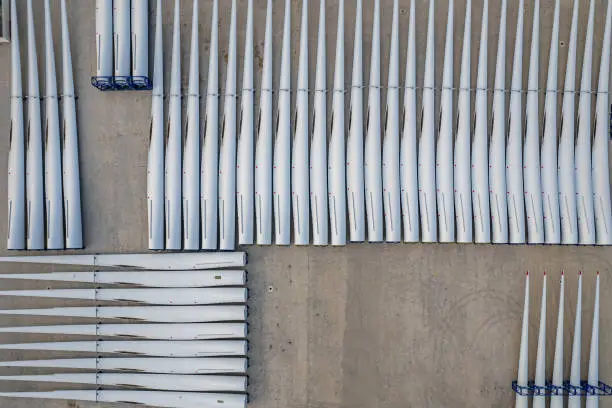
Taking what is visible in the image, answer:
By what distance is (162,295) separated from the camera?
7.19m

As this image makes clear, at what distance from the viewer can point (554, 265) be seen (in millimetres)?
7395

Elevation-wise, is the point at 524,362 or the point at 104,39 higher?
the point at 104,39

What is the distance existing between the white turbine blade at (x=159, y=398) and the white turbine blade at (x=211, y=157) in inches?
95.1

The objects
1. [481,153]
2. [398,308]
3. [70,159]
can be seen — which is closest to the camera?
[481,153]

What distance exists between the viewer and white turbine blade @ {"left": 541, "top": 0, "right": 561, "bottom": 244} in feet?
23.5

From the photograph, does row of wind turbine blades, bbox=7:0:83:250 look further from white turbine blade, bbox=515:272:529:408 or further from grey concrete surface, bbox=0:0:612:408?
white turbine blade, bbox=515:272:529:408

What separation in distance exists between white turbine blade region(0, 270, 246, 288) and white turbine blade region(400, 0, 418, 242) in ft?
9.12

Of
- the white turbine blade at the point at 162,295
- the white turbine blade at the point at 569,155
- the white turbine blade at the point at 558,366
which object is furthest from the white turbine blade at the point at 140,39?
the white turbine blade at the point at 558,366

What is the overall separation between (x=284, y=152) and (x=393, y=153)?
1.74m

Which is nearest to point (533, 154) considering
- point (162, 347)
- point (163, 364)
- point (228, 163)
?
point (228, 163)

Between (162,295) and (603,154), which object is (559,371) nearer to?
(603,154)

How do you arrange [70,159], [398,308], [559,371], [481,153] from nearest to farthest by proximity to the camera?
[559,371]
[481,153]
[70,159]
[398,308]

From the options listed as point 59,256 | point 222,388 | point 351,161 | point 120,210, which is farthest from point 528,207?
point 59,256

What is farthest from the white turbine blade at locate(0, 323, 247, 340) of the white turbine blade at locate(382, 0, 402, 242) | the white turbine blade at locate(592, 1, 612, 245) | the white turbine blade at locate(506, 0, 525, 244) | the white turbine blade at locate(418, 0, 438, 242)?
the white turbine blade at locate(592, 1, 612, 245)
